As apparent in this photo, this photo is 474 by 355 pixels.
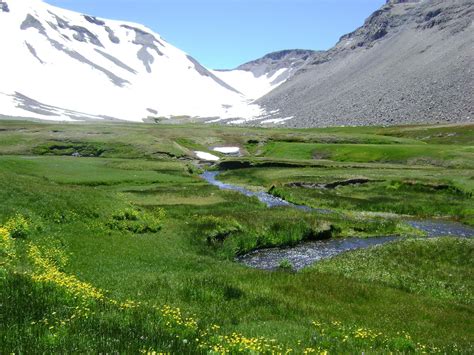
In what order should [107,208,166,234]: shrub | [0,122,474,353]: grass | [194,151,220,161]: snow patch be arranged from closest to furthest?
1. [0,122,474,353]: grass
2. [107,208,166,234]: shrub
3. [194,151,220,161]: snow patch

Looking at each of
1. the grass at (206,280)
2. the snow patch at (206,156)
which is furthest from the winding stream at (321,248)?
the snow patch at (206,156)

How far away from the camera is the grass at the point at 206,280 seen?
11508 mm

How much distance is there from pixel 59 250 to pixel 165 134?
4811 inches

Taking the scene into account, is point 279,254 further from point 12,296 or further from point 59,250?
point 12,296

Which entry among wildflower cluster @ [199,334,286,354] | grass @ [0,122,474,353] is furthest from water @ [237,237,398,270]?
wildflower cluster @ [199,334,286,354]

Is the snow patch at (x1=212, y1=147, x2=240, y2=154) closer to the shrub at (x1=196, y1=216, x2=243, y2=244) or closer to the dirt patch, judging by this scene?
the dirt patch

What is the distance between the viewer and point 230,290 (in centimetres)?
2062

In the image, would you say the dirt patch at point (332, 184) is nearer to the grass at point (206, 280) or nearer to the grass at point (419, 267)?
the grass at point (206, 280)

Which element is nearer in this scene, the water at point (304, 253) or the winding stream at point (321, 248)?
the water at point (304, 253)

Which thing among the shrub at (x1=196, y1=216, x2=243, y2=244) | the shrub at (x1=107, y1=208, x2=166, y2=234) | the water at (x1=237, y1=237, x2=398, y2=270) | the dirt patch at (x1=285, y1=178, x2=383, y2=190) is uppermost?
the shrub at (x1=107, y1=208, x2=166, y2=234)

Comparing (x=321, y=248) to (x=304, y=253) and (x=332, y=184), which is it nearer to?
(x=304, y=253)

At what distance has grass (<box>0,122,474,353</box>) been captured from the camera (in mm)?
11508

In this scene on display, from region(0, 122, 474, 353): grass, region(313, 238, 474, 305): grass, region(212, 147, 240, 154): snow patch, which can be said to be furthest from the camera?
region(212, 147, 240, 154): snow patch

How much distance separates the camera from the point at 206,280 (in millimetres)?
21984
